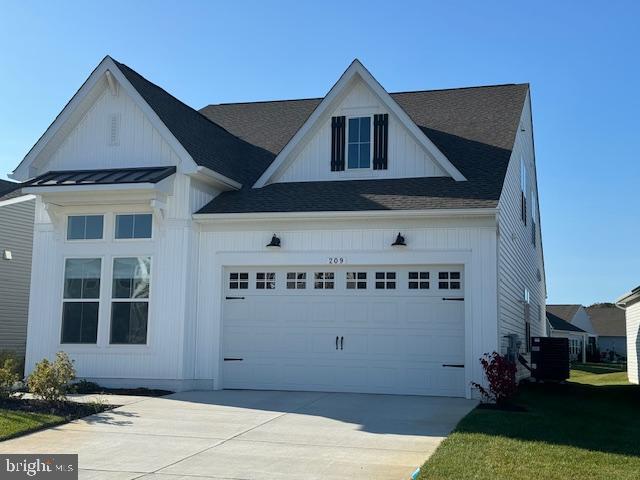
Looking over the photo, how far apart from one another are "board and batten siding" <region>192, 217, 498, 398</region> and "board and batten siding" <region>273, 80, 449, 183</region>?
2.03 m

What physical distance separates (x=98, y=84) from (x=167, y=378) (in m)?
6.85

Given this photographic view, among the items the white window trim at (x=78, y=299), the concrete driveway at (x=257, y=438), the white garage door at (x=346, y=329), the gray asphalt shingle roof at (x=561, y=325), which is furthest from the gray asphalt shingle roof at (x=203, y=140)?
the gray asphalt shingle roof at (x=561, y=325)

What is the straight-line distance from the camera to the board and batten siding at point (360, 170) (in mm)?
16875

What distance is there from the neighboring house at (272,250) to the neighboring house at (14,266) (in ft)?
19.7

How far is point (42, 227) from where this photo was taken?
16.9m

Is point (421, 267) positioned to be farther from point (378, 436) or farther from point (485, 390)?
point (378, 436)

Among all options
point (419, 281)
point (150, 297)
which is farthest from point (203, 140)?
point (419, 281)

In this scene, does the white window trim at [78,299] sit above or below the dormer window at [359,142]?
below

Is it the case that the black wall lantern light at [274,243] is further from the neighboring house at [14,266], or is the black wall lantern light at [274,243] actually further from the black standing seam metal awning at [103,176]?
the neighboring house at [14,266]

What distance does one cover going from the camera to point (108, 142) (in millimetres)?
17094

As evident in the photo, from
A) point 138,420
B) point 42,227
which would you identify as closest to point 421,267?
point 138,420

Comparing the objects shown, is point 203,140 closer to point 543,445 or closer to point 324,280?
point 324,280
